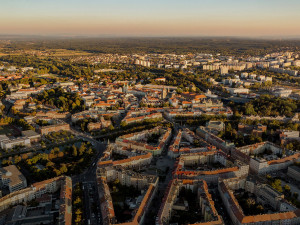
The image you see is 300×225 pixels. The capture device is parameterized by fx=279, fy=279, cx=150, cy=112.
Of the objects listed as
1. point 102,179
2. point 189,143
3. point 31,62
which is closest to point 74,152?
point 102,179

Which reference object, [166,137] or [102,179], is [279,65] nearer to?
[166,137]

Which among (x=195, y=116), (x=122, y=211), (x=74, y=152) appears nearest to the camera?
(x=122, y=211)

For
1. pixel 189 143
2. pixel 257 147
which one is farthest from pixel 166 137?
pixel 257 147

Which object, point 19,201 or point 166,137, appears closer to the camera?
point 19,201

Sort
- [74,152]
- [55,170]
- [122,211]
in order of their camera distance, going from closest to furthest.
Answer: [122,211]
[55,170]
[74,152]

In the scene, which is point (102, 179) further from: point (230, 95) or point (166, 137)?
point (230, 95)

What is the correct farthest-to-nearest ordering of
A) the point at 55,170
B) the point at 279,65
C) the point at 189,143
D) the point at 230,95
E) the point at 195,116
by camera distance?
the point at 279,65 < the point at 230,95 < the point at 195,116 < the point at 189,143 < the point at 55,170

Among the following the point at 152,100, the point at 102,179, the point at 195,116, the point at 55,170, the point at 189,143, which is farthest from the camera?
the point at 152,100

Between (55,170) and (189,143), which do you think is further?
(189,143)
